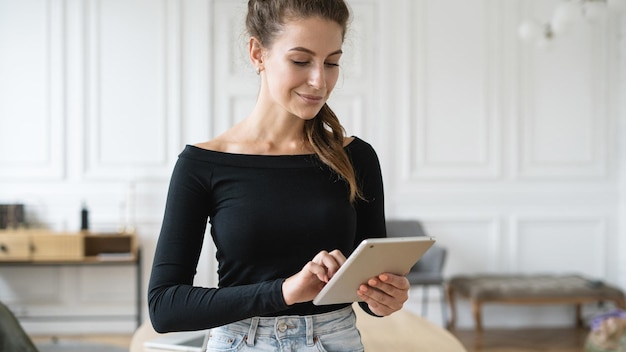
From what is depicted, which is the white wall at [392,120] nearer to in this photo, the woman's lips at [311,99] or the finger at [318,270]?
the woman's lips at [311,99]

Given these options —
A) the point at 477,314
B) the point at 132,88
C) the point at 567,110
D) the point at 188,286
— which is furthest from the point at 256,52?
the point at 567,110

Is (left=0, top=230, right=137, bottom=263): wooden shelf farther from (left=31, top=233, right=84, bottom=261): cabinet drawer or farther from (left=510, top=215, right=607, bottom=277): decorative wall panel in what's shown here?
(left=510, top=215, right=607, bottom=277): decorative wall panel

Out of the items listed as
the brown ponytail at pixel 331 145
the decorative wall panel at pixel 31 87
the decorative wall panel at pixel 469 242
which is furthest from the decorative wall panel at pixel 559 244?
the brown ponytail at pixel 331 145

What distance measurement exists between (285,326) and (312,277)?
0.17m

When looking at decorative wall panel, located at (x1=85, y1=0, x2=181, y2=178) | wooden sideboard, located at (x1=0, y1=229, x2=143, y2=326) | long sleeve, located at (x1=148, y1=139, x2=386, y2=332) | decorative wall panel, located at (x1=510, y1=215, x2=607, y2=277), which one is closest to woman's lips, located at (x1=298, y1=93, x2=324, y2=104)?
long sleeve, located at (x1=148, y1=139, x2=386, y2=332)

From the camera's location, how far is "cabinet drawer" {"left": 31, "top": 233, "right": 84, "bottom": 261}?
5277 mm

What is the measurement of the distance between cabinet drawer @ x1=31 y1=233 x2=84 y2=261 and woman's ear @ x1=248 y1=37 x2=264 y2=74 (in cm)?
407

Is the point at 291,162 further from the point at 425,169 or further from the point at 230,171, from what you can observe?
the point at 425,169

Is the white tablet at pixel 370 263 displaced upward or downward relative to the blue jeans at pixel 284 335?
upward

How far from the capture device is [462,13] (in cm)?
593

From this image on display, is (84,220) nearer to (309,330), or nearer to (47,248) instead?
(47,248)

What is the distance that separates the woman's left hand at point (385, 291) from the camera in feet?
4.40

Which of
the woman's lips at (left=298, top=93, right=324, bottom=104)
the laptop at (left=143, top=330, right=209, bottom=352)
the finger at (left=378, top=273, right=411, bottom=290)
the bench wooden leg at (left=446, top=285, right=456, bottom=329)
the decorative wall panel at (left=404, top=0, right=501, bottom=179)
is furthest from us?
the decorative wall panel at (left=404, top=0, right=501, bottom=179)

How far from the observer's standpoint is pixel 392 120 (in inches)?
232
